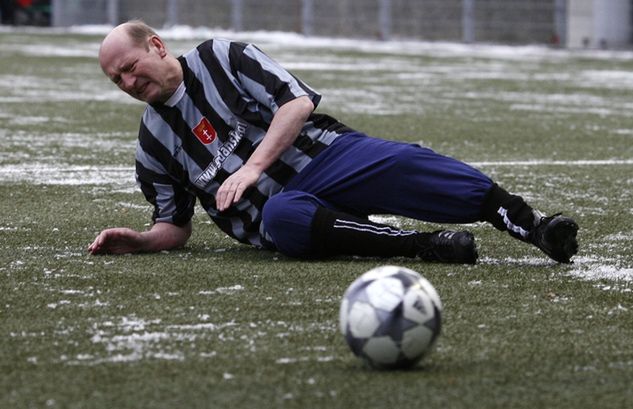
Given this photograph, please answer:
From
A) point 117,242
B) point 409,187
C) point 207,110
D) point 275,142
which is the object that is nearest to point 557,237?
point 409,187

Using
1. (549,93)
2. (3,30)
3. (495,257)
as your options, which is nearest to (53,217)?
(495,257)

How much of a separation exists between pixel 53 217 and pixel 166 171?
1125mm

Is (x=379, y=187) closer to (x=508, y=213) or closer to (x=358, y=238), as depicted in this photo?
(x=358, y=238)

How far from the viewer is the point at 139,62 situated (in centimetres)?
493

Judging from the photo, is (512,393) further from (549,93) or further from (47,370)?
(549,93)

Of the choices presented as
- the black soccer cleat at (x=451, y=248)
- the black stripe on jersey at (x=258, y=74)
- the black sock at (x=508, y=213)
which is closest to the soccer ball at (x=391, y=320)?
the black soccer cleat at (x=451, y=248)

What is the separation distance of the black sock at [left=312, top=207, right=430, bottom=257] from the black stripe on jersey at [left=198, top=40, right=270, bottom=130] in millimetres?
433

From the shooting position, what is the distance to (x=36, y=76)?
633 inches

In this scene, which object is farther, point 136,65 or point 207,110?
point 207,110

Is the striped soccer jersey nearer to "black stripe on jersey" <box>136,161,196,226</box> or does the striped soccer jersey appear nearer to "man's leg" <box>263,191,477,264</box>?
"black stripe on jersey" <box>136,161,196,226</box>

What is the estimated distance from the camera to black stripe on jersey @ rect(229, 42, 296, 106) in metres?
5.02

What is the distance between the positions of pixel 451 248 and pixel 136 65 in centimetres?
128

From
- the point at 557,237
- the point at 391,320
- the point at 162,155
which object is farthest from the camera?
the point at 162,155

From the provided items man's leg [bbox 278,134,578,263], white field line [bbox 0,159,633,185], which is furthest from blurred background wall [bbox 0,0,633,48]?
man's leg [bbox 278,134,578,263]
